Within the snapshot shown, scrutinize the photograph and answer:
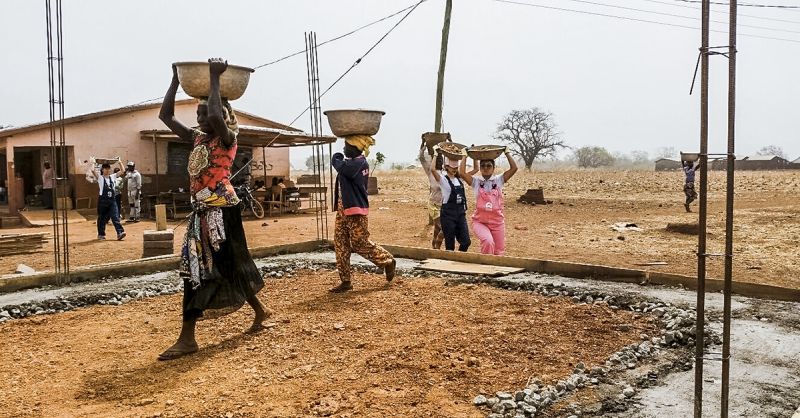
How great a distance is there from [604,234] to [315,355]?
10325mm

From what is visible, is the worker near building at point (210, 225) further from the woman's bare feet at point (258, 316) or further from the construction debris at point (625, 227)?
the construction debris at point (625, 227)

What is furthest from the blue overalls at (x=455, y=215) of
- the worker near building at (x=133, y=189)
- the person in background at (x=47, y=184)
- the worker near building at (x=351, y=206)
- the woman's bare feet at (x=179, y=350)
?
the person in background at (x=47, y=184)

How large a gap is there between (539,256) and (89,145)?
14.0 metres

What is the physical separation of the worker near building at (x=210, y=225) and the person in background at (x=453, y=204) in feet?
11.1

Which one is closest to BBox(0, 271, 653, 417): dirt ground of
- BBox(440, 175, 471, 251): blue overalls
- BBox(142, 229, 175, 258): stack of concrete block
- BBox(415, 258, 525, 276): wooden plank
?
BBox(415, 258, 525, 276): wooden plank

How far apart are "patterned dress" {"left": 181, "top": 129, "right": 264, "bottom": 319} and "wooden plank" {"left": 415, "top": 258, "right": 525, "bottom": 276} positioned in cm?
306

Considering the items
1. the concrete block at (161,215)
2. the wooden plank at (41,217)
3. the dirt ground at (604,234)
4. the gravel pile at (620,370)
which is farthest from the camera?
the wooden plank at (41,217)

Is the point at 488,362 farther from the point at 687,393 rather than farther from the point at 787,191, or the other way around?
the point at 787,191

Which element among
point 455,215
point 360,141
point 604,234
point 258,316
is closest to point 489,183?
point 455,215

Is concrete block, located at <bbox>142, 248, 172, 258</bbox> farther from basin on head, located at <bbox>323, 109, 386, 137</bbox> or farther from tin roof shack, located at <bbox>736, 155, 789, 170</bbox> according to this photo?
tin roof shack, located at <bbox>736, 155, 789, 170</bbox>

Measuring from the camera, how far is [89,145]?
1839cm

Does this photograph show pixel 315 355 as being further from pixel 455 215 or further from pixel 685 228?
pixel 685 228

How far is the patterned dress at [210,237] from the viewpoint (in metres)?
4.42

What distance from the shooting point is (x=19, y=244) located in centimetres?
1151
